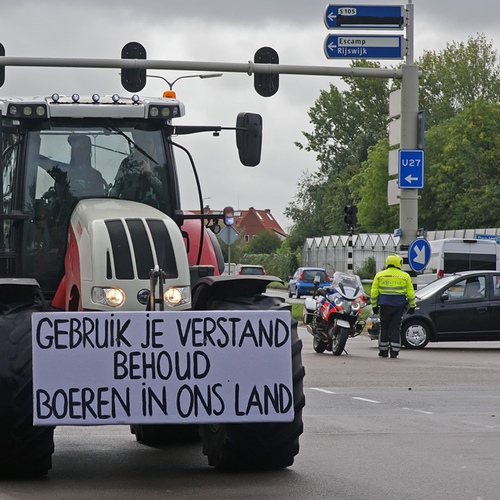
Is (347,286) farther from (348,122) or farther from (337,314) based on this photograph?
(348,122)

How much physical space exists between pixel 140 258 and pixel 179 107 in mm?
1860

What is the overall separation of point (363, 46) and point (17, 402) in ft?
50.6

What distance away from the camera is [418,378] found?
1457 centimetres

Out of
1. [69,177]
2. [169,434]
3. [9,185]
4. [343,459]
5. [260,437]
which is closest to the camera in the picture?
[260,437]

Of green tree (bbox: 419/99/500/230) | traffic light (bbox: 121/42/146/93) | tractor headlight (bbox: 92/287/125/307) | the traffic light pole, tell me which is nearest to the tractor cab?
tractor headlight (bbox: 92/287/125/307)

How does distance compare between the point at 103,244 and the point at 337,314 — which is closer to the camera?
the point at 103,244

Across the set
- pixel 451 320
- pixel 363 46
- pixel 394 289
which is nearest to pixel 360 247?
pixel 451 320

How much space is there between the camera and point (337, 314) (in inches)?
755

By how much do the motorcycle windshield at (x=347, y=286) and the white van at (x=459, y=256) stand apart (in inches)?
884

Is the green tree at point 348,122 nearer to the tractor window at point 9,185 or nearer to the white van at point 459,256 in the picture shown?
the white van at point 459,256

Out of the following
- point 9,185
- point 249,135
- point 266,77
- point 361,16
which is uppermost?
point 361,16

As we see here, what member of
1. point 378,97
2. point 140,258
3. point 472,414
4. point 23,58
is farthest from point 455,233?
point 140,258

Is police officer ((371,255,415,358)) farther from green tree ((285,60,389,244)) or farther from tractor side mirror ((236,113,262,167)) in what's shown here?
green tree ((285,60,389,244))

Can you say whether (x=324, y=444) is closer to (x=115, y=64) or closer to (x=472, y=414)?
(x=472, y=414)
